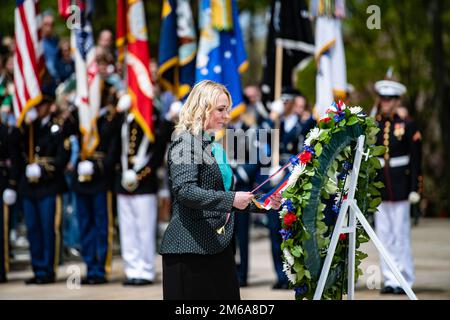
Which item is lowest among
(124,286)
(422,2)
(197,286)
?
(124,286)

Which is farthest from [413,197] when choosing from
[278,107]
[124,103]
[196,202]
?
[196,202]

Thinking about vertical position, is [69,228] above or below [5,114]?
below

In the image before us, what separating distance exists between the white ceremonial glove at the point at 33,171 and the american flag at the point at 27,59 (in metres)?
0.62

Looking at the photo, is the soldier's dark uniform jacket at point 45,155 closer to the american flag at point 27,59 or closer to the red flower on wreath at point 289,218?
the american flag at point 27,59

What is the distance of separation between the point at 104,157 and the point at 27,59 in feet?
5.42

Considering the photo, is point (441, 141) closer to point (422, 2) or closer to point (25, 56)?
point (422, 2)

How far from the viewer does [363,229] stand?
673 centimetres

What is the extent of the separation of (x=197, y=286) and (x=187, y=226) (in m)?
0.36

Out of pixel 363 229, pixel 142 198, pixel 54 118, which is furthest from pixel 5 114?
pixel 363 229

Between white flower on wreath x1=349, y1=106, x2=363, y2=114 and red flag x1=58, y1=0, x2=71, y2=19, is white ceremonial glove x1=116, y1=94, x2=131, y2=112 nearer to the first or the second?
red flag x1=58, y1=0, x2=71, y2=19

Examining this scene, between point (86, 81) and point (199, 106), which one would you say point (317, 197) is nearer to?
point (199, 106)

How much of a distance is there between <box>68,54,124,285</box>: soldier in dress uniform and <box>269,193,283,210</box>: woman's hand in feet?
19.6

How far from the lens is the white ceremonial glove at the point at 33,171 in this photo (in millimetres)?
11438

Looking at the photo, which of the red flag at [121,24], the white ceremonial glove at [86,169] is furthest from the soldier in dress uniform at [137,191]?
the red flag at [121,24]
